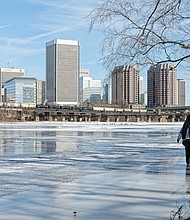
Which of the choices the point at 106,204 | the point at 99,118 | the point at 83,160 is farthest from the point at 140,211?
the point at 99,118

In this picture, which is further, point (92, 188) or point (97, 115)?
point (97, 115)

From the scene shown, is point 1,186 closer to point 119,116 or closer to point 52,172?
point 52,172

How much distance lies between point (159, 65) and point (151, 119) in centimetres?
14724

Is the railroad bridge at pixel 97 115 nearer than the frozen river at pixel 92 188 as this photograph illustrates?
No

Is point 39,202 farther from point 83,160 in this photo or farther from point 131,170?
point 83,160

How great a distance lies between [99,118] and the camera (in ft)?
474

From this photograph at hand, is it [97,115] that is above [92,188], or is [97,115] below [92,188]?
below

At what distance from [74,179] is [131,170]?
232cm

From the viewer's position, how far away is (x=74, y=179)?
9.95 meters

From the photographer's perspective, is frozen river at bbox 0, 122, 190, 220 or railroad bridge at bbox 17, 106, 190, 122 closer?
frozen river at bbox 0, 122, 190, 220

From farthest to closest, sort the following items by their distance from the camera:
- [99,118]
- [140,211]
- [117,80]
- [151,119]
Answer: [151,119] → [99,118] → [117,80] → [140,211]

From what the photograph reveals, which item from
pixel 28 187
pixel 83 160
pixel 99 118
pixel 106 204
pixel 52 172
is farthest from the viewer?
pixel 99 118

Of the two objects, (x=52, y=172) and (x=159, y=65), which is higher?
(x=159, y=65)

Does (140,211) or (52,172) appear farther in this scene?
(52,172)
